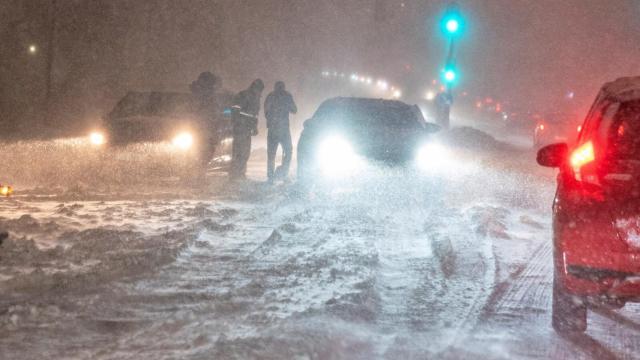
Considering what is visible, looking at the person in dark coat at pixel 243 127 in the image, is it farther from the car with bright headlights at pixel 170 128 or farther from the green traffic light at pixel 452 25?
the green traffic light at pixel 452 25

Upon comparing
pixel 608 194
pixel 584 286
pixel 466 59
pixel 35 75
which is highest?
pixel 466 59

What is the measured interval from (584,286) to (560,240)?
36 centimetres

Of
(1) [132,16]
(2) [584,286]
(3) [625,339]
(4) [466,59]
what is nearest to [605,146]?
(2) [584,286]

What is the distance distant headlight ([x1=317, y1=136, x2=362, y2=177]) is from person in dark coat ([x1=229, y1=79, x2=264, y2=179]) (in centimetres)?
247

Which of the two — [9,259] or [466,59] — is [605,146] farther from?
[466,59]

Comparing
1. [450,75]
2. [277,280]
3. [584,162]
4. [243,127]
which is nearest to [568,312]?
[584,162]

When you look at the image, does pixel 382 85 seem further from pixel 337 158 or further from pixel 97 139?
pixel 337 158

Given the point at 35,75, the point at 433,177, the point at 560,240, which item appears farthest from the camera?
the point at 35,75

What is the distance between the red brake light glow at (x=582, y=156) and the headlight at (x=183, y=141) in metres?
9.25

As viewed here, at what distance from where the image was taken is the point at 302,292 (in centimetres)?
582

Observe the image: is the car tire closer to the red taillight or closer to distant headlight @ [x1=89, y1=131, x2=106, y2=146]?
the red taillight

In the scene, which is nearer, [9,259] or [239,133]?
[9,259]

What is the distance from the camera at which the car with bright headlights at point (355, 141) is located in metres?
12.3

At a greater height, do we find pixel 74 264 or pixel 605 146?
pixel 605 146
